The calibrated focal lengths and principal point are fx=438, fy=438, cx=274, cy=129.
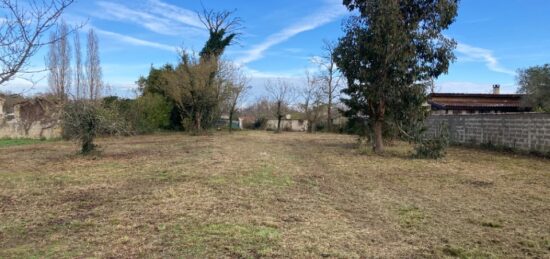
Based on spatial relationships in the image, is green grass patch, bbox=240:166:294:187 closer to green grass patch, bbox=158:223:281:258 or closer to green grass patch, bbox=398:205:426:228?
green grass patch, bbox=398:205:426:228

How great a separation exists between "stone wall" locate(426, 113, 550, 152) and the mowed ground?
461 centimetres

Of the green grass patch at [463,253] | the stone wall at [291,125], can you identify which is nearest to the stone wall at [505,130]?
the green grass patch at [463,253]

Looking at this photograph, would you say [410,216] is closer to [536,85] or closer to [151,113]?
[151,113]

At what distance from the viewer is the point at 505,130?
17.1 m

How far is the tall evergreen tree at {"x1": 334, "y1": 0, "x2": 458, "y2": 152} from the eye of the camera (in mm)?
13883

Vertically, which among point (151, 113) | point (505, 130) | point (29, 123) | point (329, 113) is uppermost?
point (329, 113)

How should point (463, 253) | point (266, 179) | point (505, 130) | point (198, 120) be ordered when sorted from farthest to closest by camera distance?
point (198, 120), point (505, 130), point (266, 179), point (463, 253)

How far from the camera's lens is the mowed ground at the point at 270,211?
4414mm

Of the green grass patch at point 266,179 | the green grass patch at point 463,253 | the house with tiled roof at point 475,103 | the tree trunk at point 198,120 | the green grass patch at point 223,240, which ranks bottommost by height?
the green grass patch at point 463,253

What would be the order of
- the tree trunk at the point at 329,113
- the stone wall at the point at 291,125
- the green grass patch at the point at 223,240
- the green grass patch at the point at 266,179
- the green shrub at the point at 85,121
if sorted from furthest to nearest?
1. the stone wall at the point at 291,125
2. the tree trunk at the point at 329,113
3. the green shrub at the point at 85,121
4. the green grass patch at the point at 266,179
5. the green grass patch at the point at 223,240

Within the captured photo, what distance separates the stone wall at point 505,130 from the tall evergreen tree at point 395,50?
88.5 inches

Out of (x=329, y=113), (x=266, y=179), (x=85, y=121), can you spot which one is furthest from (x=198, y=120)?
(x=266, y=179)

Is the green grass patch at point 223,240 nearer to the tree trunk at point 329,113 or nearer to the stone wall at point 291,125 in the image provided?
the tree trunk at point 329,113

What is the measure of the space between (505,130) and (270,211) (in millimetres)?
14326
